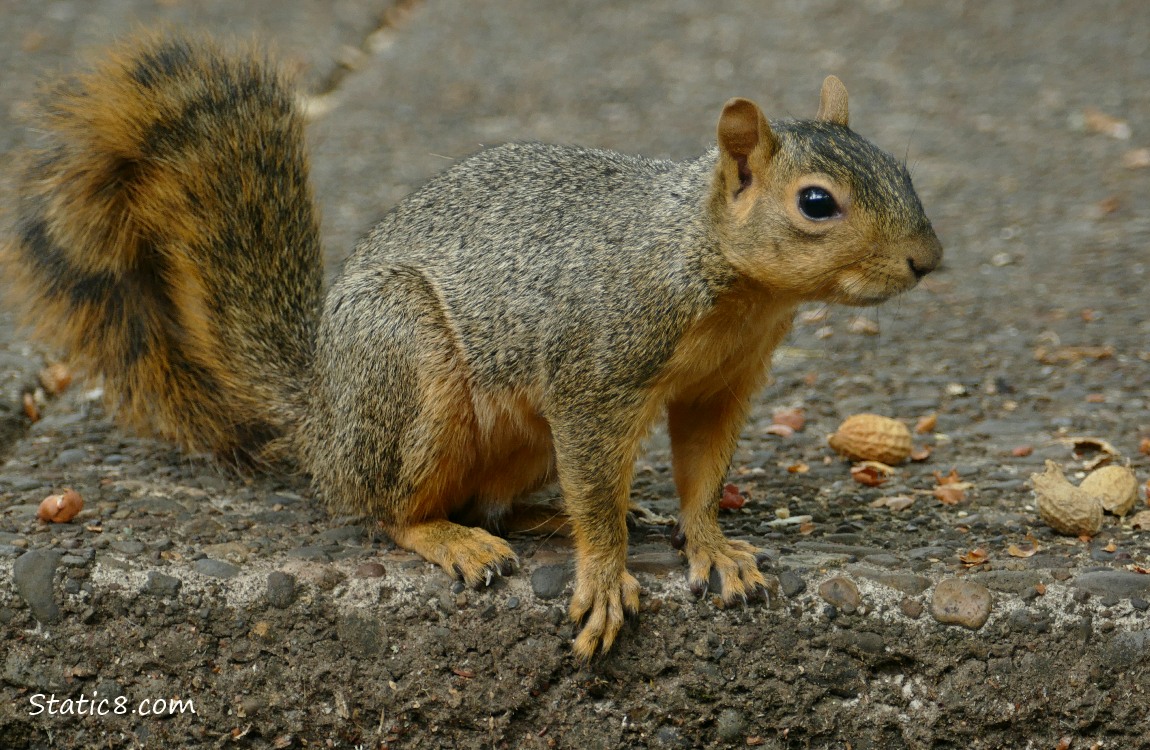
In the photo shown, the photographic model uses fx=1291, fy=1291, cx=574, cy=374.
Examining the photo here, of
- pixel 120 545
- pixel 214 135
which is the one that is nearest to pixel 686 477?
pixel 120 545

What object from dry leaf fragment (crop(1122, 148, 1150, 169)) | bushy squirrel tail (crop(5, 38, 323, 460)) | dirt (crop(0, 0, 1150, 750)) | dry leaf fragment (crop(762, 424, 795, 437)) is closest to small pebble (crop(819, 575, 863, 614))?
dirt (crop(0, 0, 1150, 750))

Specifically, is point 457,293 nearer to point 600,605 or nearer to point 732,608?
point 600,605

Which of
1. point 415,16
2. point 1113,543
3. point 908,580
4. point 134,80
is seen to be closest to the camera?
point 908,580

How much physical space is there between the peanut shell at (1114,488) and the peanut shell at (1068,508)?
49mm

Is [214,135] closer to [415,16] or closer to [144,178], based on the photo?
[144,178]

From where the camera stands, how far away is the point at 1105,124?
4684 mm

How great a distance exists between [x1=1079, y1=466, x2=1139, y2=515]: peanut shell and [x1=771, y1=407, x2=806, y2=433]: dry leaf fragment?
734 millimetres

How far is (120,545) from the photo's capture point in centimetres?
224

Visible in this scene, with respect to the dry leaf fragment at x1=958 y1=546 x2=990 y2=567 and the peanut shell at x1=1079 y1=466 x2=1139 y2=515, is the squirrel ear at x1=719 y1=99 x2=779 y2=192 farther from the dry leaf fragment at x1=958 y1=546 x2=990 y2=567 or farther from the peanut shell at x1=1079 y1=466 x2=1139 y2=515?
the peanut shell at x1=1079 y1=466 x2=1139 y2=515

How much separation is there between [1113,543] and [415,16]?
451 cm

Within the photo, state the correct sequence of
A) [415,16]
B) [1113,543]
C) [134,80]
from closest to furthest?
[1113,543], [134,80], [415,16]

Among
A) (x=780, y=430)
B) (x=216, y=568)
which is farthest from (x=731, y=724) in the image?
(x=780, y=430)

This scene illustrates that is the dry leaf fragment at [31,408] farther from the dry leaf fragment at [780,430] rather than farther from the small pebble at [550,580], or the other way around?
the dry leaf fragment at [780,430]

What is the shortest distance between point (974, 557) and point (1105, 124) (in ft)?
9.88
